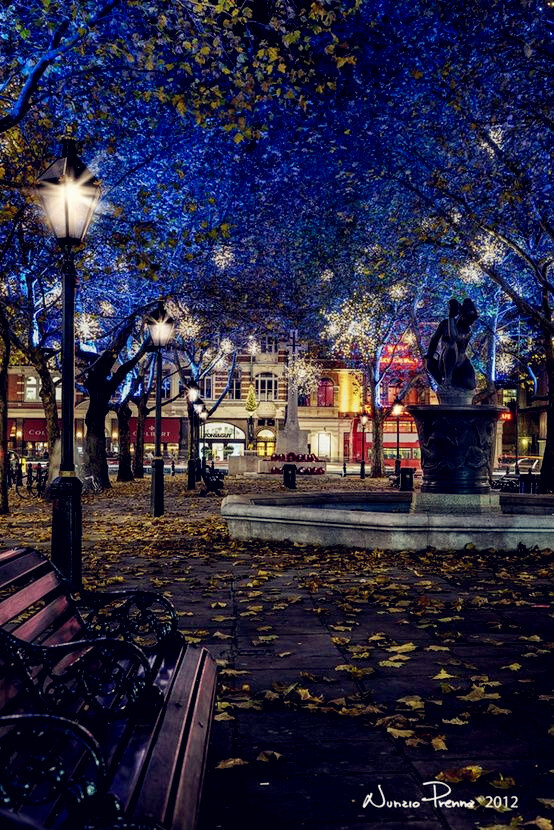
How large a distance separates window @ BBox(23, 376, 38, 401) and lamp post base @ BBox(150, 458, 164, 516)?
158 ft

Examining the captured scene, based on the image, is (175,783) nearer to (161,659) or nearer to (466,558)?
(161,659)

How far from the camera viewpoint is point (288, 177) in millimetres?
20828

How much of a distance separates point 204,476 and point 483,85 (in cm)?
1496

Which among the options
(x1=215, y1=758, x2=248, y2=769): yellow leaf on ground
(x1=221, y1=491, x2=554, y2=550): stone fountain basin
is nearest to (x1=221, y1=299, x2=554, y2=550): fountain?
(x1=221, y1=491, x2=554, y2=550): stone fountain basin

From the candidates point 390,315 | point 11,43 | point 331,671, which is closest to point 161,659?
point 331,671

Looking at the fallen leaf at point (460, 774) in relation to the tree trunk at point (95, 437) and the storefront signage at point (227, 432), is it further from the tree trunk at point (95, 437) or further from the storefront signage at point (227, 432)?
the storefront signage at point (227, 432)

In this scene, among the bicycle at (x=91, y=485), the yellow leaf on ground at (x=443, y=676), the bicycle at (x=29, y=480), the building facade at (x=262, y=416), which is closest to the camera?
the yellow leaf on ground at (x=443, y=676)

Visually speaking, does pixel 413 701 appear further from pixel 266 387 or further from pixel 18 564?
pixel 266 387

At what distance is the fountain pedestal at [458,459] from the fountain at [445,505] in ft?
0.06

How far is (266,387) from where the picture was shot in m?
64.4

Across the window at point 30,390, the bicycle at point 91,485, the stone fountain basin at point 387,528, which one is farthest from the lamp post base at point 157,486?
the window at point 30,390

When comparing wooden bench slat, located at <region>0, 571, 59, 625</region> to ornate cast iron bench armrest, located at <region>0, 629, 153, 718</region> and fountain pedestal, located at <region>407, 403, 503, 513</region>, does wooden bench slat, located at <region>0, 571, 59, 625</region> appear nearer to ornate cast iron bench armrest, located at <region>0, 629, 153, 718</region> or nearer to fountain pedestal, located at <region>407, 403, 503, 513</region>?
ornate cast iron bench armrest, located at <region>0, 629, 153, 718</region>

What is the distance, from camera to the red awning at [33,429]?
60844 millimetres

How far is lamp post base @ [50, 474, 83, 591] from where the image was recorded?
671cm
